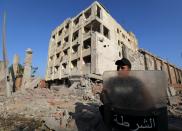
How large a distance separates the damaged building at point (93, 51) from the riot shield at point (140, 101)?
14.7m

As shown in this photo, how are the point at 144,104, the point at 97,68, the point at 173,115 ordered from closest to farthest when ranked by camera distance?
1. the point at 144,104
2. the point at 173,115
3. the point at 97,68

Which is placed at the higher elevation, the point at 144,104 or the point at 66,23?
the point at 66,23

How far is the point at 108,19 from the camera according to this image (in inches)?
938

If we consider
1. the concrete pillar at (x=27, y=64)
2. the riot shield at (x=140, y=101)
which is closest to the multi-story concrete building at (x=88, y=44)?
the concrete pillar at (x=27, y=64)

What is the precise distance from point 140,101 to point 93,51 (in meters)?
17.8

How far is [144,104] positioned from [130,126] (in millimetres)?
341

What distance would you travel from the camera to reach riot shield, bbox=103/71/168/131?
2244 millimetres

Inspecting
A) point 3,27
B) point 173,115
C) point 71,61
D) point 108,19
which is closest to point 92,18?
point 108,19

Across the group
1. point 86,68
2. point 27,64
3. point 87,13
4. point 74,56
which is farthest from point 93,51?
point 27,64

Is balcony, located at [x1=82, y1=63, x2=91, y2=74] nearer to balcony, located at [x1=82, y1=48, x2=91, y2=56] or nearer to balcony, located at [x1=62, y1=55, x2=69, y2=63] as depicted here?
balcony, located at [x1=82, y1=48, x2=91, y2=56]

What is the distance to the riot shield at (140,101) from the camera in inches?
88.4

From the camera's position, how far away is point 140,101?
2297 millimetres

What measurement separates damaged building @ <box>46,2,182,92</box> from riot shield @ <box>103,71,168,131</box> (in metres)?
14.7

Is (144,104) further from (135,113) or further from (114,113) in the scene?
(114,113)
